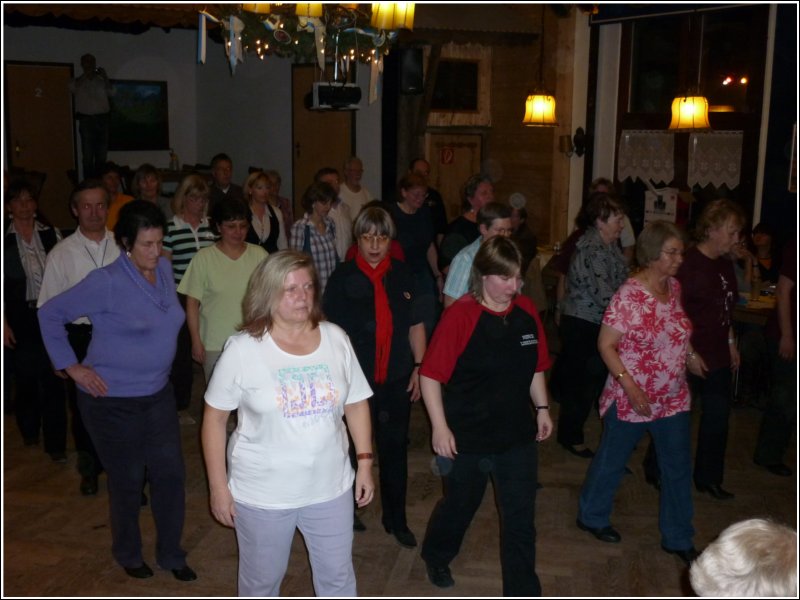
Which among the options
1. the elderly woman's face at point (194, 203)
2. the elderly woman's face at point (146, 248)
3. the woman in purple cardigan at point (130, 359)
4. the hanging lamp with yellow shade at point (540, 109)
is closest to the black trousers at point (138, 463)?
the woman in purple cardigan at point (130, 359)

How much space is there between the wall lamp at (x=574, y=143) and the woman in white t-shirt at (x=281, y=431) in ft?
23.0

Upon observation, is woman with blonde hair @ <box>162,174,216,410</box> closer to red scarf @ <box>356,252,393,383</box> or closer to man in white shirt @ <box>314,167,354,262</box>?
man in white shirt @ <box>314,167,354,262</box>

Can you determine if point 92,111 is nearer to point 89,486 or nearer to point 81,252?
point 81,252

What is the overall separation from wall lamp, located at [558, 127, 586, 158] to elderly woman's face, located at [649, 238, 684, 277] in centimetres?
583

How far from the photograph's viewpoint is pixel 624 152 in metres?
9.22

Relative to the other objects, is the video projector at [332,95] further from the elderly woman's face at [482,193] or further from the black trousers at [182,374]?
the black trousers at [182,374]

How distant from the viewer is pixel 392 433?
3945 mm

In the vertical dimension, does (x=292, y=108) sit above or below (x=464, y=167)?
above

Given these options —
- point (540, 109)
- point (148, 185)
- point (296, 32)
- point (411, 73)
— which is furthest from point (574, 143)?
point (148, 185)

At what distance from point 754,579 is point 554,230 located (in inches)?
320

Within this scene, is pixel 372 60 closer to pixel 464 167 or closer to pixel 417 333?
pixel 417 333

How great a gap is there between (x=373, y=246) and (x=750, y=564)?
96.7 inches

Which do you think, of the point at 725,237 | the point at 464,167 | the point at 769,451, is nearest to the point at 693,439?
the point at 769,451

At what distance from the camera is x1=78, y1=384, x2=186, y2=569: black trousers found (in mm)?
3555
